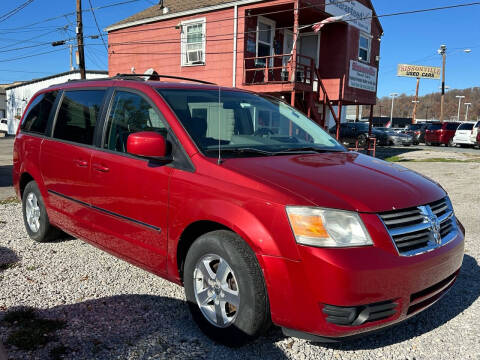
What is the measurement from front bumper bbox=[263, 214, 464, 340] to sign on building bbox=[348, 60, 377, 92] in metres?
16.4

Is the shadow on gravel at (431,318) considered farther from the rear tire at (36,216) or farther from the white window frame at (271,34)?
the white window frame at (271,34)

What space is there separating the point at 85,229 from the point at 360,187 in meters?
2.63

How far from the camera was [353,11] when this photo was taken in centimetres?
1780

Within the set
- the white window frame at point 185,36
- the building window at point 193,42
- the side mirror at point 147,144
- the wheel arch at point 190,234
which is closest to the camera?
the wheel arch at point 190,234

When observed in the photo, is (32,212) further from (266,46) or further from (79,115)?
(266,46)

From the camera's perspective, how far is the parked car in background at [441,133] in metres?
27.7

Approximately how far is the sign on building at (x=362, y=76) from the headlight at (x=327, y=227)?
16364 millimetres

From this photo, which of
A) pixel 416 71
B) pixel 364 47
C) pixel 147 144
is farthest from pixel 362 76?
pixel 416 71

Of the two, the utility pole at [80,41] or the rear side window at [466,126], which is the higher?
the utility pole at [80,41]

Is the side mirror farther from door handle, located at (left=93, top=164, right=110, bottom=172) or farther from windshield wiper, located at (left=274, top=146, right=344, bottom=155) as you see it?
windshield wiper, located at (left=274, top=146, right=344, bottom=155)

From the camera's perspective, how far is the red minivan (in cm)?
237

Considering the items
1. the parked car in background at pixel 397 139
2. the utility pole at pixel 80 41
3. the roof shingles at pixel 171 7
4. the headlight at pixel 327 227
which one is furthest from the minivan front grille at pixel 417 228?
the parked car in background at pixel 397 139

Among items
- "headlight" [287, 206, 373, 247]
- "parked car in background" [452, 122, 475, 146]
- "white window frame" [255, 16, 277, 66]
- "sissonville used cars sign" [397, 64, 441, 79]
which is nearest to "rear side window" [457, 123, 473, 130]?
"parked car in background" [452, 122, 475, 146]

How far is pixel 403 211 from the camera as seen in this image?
2602 millimetres
